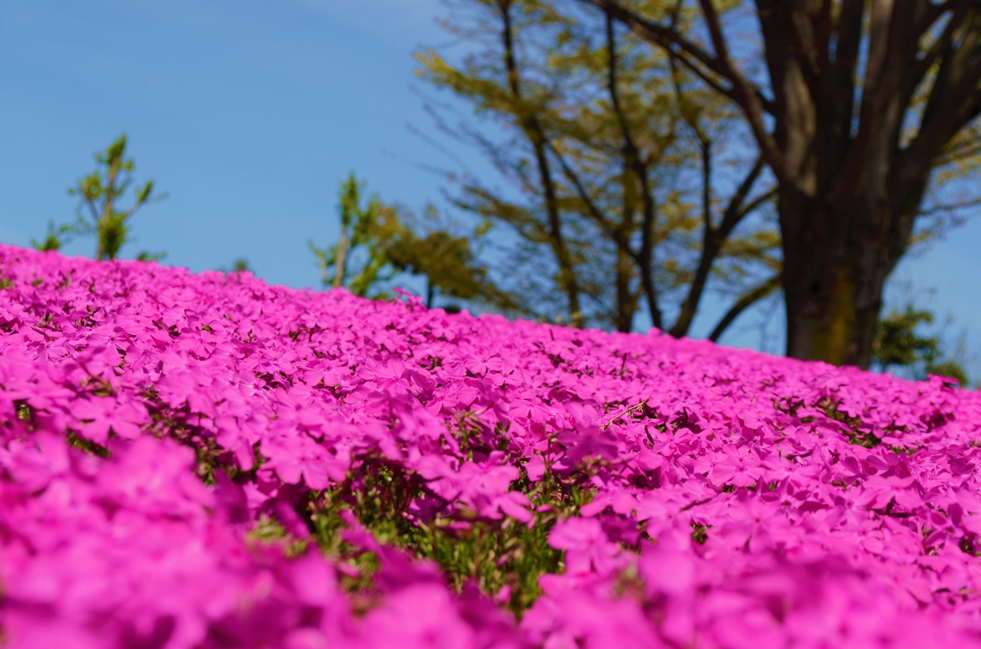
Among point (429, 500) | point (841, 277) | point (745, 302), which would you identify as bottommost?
point (429, 500)

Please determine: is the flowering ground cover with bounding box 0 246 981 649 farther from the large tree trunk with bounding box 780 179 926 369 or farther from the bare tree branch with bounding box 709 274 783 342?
the bare tree branch with bounding box 709 274 783 342

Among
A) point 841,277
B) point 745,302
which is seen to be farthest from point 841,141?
point 745,302

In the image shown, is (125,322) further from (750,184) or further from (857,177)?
(750,184)

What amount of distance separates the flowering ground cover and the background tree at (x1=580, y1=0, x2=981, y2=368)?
6402mm

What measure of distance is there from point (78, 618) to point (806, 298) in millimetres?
10753

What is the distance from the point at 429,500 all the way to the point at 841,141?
11379 mm

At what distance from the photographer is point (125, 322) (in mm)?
3127

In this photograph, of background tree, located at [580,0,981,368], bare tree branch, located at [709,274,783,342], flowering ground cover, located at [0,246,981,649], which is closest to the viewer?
flowering ground cover, located at [0,246,981,649]

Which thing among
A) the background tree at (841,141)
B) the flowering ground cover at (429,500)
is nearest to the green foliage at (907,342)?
the background tree at (841,141)

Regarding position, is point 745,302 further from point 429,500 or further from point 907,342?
point 429,500

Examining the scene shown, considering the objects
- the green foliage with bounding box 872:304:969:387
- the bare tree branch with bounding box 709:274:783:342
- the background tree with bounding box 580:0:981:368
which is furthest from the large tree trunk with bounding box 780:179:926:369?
the green foliage with bounding box 872:304:969:387

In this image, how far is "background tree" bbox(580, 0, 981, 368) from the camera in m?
9.88

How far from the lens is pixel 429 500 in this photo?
2.24 meters

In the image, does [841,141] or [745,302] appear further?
[745,302]
